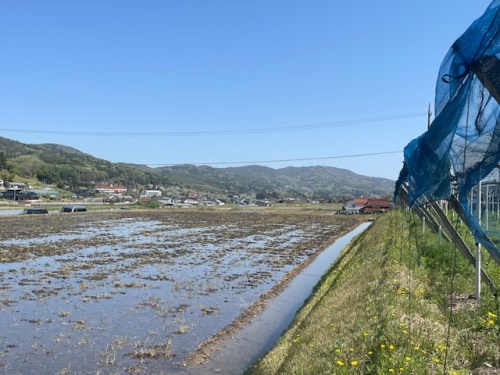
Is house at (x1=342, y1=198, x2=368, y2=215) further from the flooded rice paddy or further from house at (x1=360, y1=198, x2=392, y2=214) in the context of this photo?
the flooded rice paddy

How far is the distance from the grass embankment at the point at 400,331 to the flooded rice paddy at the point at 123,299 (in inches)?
116

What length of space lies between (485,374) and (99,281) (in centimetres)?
1430

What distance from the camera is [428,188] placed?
4707 millimetres

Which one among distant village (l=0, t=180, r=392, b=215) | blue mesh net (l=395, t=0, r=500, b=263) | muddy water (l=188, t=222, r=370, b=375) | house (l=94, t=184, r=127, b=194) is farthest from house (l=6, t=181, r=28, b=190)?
blue mesh net (l=395, t=0, r=500, b=263)

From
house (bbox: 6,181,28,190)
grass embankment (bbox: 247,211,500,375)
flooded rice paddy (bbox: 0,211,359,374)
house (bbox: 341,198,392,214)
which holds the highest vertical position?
house (bbox: 6,181,28,190)

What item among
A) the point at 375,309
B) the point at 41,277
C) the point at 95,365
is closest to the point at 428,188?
the point at 375,309

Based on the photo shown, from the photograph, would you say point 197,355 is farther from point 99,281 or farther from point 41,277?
point 41,277

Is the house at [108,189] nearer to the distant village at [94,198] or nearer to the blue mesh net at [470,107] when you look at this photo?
the distant village at [94,198]

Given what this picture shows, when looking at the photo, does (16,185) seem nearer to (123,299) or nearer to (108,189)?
(108,189)

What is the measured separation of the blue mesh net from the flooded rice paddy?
669cm

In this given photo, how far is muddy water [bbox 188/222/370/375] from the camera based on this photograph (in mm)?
8562

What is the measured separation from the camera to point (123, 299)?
13.6 m

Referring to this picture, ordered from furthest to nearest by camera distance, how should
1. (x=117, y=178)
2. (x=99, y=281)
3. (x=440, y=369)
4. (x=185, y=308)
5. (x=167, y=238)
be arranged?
1. (x=117, y=178)
2. (x=167, y=238)
3. (x=99, y=281)
4. (x=185, y=308)
5. (x=440, y=369)

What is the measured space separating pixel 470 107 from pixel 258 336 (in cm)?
843
